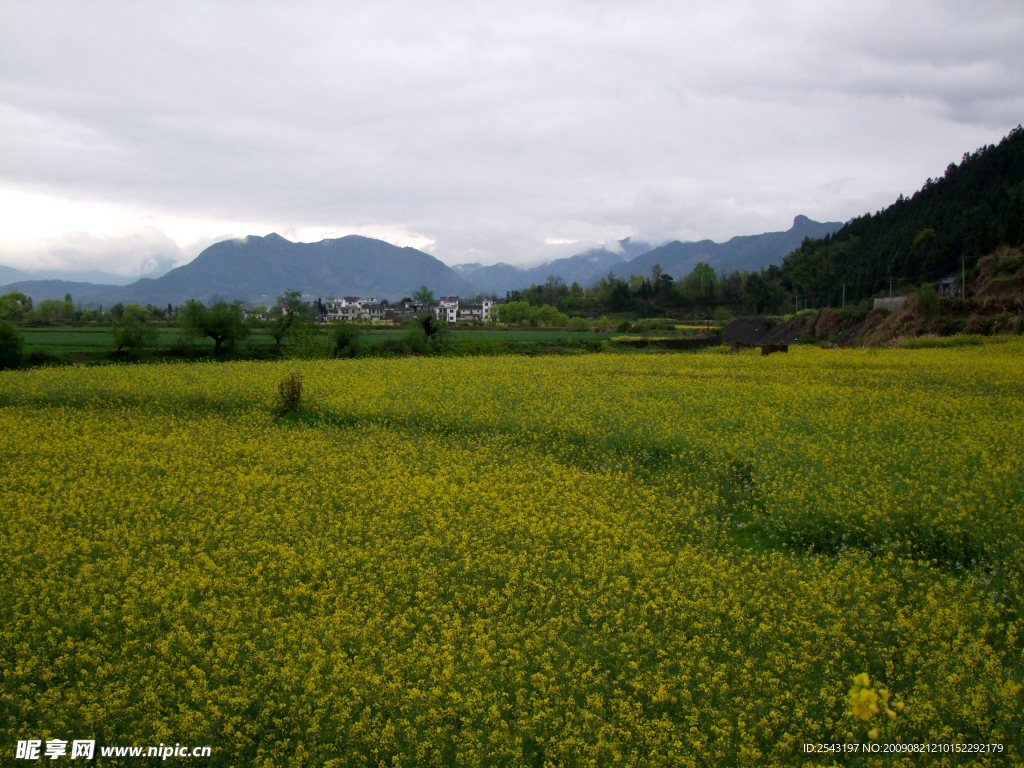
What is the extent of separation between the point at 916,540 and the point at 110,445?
16.2 meters

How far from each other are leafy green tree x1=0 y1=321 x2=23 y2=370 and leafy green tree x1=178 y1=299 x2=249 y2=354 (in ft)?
30.3

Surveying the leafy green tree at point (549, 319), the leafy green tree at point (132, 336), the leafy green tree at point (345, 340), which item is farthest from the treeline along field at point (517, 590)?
the leafy green tree at point (549, 319)

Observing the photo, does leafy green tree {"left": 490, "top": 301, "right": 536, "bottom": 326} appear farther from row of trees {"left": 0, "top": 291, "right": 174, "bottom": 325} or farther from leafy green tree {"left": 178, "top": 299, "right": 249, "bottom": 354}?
leafy green tree {"left": 178, "top": 299, "right": 249, "bottom": 354}

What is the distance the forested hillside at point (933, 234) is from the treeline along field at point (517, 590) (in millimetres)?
65623

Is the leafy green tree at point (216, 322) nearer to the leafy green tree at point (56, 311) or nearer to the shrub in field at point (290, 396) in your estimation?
the shrub in field at point (290, 396)

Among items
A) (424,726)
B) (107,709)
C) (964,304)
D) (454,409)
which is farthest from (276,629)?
(964,304)

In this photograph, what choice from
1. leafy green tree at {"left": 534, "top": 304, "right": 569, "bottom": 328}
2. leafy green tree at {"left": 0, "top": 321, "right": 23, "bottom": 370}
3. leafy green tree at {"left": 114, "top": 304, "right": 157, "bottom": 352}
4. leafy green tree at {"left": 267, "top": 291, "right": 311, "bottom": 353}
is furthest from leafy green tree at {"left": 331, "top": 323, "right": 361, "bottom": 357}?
leafy green tree at {"left": 534, "top": 304, "right": 569, "bottom": 328}

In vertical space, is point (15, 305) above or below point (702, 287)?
below

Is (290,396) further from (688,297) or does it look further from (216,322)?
(688,297)

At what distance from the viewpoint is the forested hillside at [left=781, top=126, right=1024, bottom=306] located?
228 feet

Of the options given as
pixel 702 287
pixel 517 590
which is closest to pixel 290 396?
pixel 517 590

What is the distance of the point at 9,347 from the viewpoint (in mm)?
35656

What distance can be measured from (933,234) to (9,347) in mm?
87624

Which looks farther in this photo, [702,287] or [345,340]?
[702,287]
